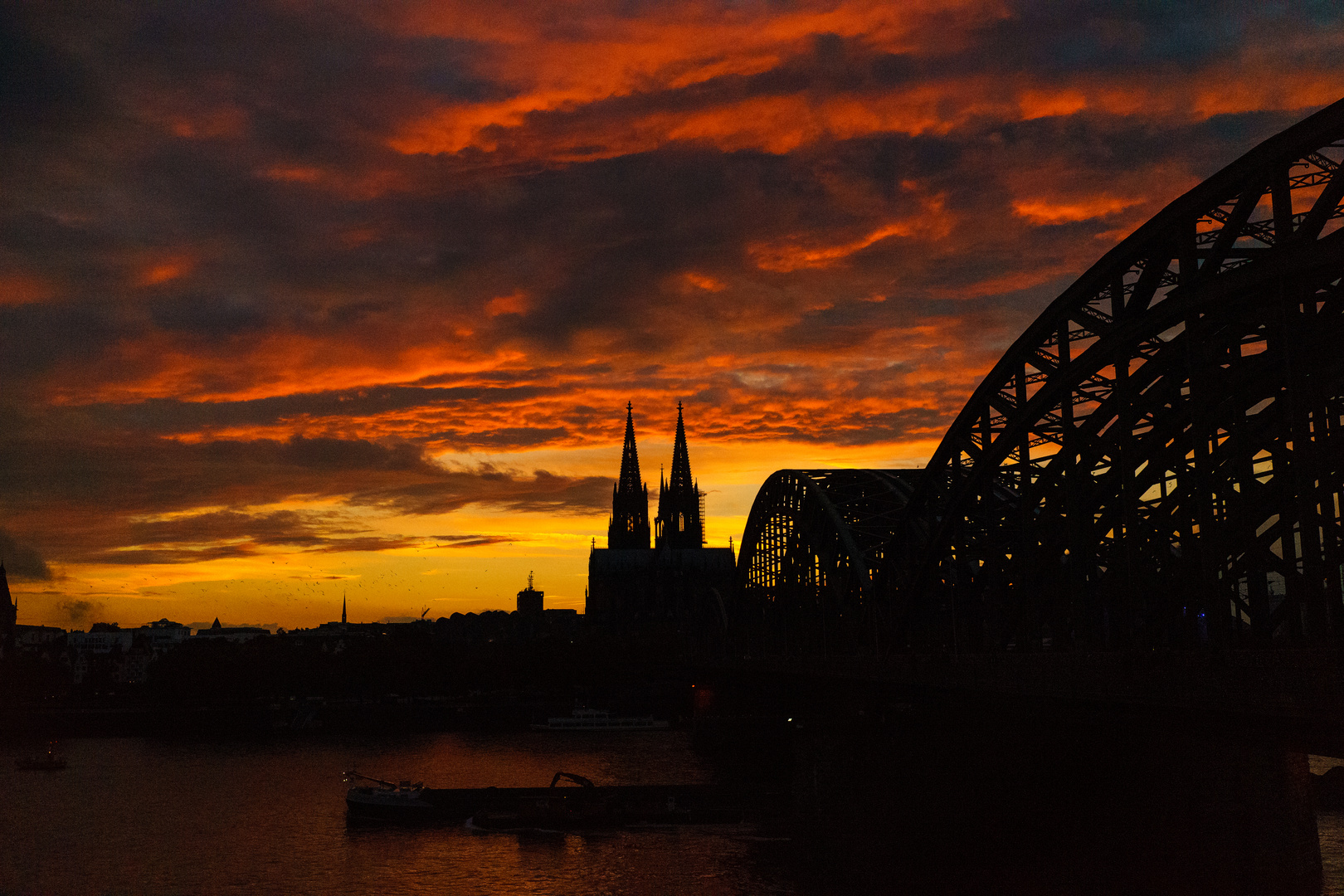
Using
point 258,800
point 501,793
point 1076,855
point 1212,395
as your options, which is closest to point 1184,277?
point 1212,395

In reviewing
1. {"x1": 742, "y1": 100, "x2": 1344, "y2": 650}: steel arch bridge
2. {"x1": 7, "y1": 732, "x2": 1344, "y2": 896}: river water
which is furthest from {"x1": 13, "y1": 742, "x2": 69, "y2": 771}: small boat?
{"x1": 742, "y1": 100, "x2": 1344, "y2": 650}: steel arch bridge

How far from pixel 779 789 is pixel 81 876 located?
4269 cm

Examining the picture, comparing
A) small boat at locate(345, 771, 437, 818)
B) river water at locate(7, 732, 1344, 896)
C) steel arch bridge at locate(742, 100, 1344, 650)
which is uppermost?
steel arch bridge at locate(742, 100, 1344, 650)

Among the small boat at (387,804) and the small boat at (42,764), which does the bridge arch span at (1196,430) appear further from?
the small boat at (42,764)

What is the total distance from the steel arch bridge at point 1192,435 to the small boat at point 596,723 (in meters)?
99.9

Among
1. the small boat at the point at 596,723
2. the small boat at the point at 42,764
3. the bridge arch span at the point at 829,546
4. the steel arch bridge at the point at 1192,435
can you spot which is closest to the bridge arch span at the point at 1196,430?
the steel arch bridge at the point at 1192,435

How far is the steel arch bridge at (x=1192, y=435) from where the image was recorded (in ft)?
106

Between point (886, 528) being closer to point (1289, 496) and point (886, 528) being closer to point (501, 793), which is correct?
point (501, 793)

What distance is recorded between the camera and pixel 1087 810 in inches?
2222

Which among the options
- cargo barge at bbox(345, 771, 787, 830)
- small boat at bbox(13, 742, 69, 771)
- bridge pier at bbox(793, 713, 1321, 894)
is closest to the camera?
bridge pier at bbox(793, 713, 1321, 894)

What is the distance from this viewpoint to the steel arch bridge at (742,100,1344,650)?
3244cm

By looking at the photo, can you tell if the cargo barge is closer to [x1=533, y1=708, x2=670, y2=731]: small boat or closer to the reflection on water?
the reflection on water

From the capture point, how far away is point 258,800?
91.8 meters

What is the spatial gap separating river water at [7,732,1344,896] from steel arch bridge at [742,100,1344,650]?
14.3 meters
